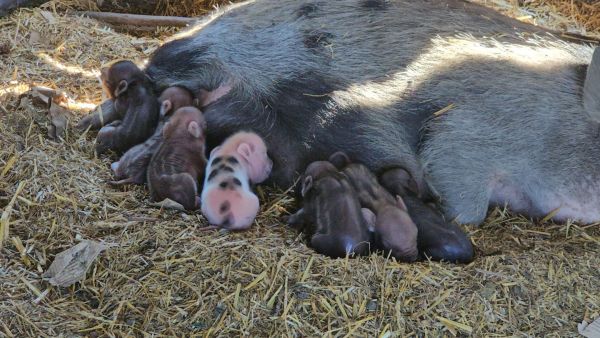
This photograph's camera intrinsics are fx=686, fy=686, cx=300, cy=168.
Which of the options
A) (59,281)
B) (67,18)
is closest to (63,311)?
(59,281)

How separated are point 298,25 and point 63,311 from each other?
6.52ft

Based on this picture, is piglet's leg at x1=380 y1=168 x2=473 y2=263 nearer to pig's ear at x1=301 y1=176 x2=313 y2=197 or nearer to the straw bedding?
the straw bedding

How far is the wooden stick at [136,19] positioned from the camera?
17.2ft

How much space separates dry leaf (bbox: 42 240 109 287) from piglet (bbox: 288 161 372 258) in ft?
A: 3.01

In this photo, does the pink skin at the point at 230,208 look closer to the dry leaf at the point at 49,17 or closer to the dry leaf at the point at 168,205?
the dry leaf at the point at 168,205

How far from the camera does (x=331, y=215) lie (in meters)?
2.98

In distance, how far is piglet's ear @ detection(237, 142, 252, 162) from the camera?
3301 millimetres

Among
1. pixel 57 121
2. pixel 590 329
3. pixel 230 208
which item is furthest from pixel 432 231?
pixel 57 121

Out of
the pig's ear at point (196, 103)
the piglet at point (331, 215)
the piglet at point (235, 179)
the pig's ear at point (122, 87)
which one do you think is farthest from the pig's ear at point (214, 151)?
the pig's ear at point (122, 87)

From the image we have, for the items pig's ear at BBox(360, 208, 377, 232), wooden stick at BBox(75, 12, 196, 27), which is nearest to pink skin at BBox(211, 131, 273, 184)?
pig's ear at BBox(360, 208, 377, 232)

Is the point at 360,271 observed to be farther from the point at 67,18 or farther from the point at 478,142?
the point at 67,18

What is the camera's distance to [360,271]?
2713mm

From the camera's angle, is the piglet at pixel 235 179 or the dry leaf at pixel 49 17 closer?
the piglet at pixel 235 179

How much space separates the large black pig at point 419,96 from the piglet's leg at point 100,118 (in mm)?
329
